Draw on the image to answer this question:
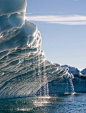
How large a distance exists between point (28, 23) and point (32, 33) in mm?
1583

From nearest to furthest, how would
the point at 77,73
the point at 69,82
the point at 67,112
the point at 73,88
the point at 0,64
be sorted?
the point at 0,64 < the point at 67,112 < the point at 69,82 < the point at 73,88 < the point at 77,73

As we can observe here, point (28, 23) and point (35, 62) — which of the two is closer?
point (28, 23)

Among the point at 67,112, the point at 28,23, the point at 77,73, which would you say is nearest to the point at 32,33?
the point at 28,23

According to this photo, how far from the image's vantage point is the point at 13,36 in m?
32.0

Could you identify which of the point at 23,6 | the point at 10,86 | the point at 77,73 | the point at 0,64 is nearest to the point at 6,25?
the point at 23,6

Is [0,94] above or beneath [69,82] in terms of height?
beneath

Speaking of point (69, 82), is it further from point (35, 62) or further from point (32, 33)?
point (32, 33)

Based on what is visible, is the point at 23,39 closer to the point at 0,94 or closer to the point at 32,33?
the point at 32,33

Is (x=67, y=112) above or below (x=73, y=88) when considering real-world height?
below

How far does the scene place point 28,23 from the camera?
33.1 meters

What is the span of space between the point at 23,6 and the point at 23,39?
654 centimetres

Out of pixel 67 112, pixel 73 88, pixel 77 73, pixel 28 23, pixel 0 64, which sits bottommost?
pixel 67 112

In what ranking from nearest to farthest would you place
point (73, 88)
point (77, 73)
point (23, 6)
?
point (23, 6) → point (73, 88) → point (77, 73)

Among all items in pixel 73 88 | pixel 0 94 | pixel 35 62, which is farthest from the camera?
pixel 73 88
